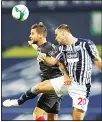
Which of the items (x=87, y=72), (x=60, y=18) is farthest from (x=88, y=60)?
(x=60, y=18)

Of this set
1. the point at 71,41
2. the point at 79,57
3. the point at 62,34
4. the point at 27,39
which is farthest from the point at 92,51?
the point at 27,39

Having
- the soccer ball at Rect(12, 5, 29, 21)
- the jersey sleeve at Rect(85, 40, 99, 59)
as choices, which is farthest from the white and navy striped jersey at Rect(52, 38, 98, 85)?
the soccer ball at Rect(12, 5, 29, 21)

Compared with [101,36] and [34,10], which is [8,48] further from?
[101,36]

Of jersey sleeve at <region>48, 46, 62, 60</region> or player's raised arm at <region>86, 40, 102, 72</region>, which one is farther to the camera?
jersey sleeve at <region>48, 46, 62, 60</region>

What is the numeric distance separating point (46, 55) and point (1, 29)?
198 inches

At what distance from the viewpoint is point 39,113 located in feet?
29.9

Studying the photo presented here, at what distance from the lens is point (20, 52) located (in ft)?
45.0

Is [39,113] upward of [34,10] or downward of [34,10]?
downward

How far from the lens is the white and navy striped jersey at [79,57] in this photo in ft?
28.1

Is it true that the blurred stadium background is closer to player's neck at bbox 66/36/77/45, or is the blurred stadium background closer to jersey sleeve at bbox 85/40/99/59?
player's neck at bbox 66/36/77/45

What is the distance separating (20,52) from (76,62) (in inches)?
205

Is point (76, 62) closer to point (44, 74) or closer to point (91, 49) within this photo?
point (91, 49)

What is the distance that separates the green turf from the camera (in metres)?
13.7

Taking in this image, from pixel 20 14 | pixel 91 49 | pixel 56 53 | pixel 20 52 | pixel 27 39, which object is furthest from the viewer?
pixel 20 52
